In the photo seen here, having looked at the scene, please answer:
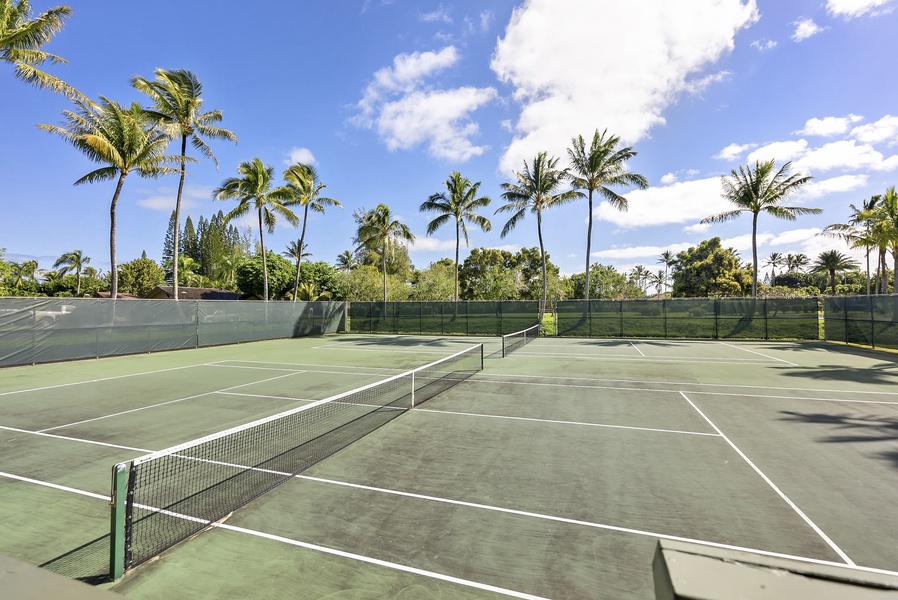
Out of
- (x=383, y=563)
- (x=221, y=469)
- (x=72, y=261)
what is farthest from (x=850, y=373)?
(x=72, y=261)

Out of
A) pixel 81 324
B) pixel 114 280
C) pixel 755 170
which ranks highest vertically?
pixel 755 170

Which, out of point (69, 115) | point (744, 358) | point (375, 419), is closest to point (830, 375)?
point (744, 358)

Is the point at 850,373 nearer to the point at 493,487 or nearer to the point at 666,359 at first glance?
the point at 666,359

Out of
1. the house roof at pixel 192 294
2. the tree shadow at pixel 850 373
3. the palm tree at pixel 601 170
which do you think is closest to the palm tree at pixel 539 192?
the palm tree at pixel 601 170

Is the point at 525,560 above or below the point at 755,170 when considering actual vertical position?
below

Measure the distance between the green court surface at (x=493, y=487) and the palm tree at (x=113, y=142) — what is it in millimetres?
12487

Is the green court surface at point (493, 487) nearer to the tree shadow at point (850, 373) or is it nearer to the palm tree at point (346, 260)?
the tree shadow at point (850, 373)

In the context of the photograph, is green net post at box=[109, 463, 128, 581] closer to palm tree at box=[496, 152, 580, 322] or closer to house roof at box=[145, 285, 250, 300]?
palm tree at box=[496, 152, 580, 322]

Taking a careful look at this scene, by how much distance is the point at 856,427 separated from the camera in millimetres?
8141

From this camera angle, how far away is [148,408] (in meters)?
9.88

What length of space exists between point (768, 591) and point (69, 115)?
27330 mm

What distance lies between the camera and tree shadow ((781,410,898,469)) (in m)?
7.44

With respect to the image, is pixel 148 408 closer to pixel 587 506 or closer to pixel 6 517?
pixel 6 517

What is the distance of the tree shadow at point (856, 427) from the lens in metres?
7.44
